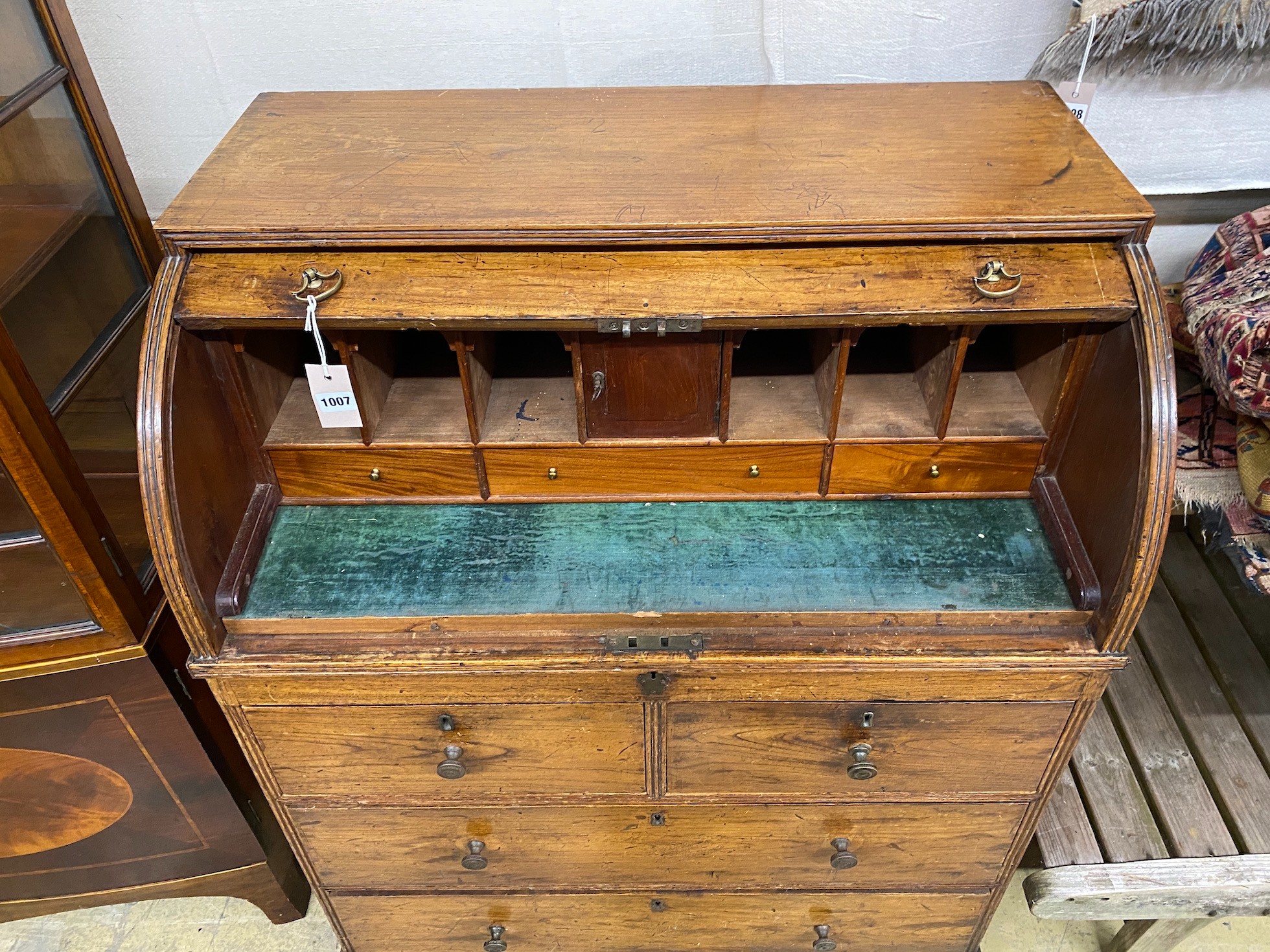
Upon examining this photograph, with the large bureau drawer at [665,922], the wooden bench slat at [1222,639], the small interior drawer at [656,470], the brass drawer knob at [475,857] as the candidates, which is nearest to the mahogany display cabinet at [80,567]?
the large bureau drawer at [665,922]

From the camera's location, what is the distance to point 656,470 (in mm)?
1380

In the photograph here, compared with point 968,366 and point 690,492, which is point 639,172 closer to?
point 690,492

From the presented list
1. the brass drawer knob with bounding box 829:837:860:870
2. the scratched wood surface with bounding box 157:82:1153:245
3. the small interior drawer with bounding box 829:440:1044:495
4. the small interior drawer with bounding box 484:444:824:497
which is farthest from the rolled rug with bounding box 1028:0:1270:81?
the brass drawer knob with bounding box 829:837:860:870

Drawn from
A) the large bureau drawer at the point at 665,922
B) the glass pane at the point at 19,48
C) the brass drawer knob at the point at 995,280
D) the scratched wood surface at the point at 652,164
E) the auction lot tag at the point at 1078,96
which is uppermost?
the glass pane at the point at 19,48

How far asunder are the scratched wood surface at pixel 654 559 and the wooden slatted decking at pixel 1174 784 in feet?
2.50

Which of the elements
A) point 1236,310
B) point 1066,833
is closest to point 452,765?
point 1066,833

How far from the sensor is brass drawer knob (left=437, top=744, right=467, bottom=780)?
1360 millimetres

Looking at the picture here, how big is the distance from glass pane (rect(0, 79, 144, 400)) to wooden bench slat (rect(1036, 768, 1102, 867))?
188cm

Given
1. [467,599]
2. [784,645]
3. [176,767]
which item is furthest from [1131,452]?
[176,767]

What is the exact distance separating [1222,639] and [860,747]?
126 cm

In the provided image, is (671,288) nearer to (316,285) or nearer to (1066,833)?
(316,285)

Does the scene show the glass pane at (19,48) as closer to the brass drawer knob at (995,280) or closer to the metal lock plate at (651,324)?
the metal lock plate at (651,324)

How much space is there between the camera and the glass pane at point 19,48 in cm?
125

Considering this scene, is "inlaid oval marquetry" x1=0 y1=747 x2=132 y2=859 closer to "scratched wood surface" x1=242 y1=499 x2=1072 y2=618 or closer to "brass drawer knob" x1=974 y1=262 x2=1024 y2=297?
"scratched wood surface" x1=242 y1=499 x2=1072 y2=618
